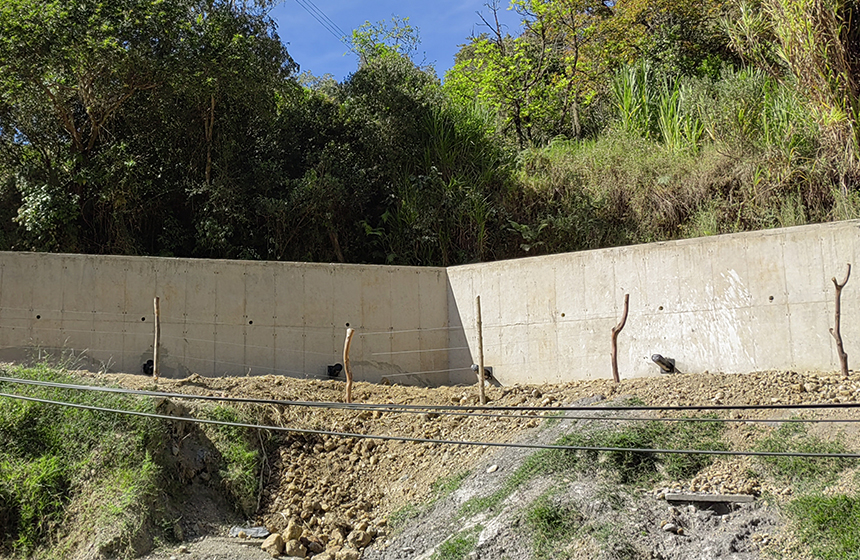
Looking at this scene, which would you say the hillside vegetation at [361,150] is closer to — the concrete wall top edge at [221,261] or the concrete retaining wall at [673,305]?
the concrete wall top edge at [221,261]

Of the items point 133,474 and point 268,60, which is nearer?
point 133,474

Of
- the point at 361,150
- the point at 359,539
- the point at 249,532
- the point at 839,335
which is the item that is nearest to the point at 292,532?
the point at 249,532

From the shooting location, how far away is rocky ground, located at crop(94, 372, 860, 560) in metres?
9.30

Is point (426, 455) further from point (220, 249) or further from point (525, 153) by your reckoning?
point (525, 153)

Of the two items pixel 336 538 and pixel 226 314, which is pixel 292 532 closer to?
pixel 336 538

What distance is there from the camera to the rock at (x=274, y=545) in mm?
9922

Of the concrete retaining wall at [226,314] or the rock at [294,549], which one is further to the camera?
the concrete retaining wall at [226,314]

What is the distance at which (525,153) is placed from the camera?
1975 cm

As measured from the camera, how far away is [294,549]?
32.6 feet

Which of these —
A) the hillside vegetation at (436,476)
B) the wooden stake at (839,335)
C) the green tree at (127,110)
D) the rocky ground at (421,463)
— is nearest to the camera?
the hillside vegetation at (436,476)

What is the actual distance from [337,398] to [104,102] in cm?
788

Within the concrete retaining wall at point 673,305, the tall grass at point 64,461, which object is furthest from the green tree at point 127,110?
the concrete retaining wall at point 673,305

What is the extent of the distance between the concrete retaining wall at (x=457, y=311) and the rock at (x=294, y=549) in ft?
16.1

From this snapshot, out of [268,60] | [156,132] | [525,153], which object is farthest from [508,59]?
[156,132]
